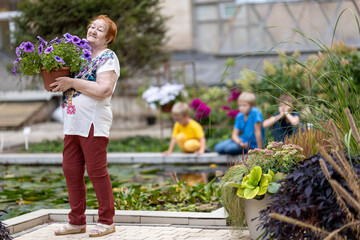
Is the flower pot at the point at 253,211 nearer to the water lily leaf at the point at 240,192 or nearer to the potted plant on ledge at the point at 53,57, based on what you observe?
the water lily leaf at the point at 240,192

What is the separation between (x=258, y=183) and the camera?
4.51 meters

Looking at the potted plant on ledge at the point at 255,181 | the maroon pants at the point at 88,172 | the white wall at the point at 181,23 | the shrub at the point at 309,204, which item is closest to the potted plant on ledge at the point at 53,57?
the maroon pants at the point at 88,172

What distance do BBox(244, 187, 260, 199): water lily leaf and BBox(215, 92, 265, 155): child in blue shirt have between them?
3284 millimetres

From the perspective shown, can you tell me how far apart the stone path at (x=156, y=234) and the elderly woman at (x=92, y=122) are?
0.10 meters

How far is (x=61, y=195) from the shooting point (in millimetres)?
7438

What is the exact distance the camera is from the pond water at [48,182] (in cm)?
691

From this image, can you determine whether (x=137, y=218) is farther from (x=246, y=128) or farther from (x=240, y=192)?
(x=246, y=128)

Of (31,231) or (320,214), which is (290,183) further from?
(31,231)

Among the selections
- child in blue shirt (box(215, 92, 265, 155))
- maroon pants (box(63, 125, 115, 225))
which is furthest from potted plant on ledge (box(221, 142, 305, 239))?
child in blue shirt (box(215, 92, 265, 155))

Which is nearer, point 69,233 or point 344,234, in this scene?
point 344,234

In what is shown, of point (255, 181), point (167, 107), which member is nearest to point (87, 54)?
point (255, 181)

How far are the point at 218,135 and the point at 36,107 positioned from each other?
6760 millimetres

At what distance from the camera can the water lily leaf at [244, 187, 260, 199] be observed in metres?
4.41

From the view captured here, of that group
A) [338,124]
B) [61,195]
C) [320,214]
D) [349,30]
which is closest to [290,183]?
[320,214]
